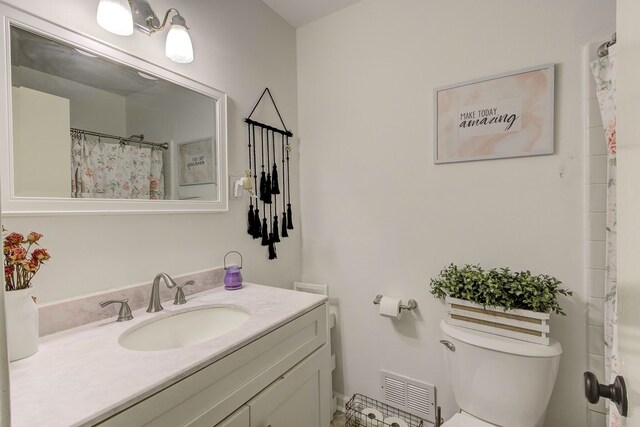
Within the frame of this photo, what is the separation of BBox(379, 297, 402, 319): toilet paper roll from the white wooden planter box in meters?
0.27

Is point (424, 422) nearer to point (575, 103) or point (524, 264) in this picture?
point (524, 264)

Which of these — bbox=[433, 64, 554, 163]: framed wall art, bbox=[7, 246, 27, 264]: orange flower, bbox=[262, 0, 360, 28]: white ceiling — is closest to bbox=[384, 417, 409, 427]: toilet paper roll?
bbox=[433, 64, 554, 163]: framed wall art

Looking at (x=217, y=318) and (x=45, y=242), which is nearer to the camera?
(x=45, y=242)

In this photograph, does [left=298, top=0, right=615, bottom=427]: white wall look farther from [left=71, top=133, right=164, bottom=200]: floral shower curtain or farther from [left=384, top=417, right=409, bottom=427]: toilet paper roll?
[left=71, top=133, right=164, bottom=200]: floral shower curtain

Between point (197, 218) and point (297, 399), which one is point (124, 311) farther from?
point (297, 399)

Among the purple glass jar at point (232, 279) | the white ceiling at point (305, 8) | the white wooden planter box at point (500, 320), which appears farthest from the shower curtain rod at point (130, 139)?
the white wooden planter box at point (500, 320)

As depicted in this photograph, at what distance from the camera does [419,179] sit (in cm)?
159

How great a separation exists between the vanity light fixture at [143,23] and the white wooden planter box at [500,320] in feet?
5.13

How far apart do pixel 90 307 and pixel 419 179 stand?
1.50m

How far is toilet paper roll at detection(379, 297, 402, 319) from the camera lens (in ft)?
5.16

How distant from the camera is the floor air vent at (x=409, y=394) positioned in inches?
61.6

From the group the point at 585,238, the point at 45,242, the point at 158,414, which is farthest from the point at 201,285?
the point at 585,238

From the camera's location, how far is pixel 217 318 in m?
1.19

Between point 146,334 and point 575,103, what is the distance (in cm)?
189
